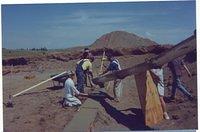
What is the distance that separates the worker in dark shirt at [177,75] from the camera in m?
5.15

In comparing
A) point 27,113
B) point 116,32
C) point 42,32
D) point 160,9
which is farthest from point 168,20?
point 27,113

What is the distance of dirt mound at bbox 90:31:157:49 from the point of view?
498cm

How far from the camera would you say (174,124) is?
5137 mm

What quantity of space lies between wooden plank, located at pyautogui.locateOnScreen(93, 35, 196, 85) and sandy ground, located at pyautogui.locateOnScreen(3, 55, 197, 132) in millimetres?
69

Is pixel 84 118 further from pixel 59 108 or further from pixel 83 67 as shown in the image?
pixel 83 67

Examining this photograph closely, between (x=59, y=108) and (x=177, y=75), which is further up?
(x=177, y=75)

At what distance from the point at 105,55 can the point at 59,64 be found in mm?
521

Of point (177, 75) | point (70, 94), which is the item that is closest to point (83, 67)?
point (70, 94)

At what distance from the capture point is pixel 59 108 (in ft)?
16.9

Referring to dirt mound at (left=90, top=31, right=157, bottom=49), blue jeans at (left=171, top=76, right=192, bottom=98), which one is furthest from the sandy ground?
dirt mound at (left=90, top=31, right=157, bottom=49)

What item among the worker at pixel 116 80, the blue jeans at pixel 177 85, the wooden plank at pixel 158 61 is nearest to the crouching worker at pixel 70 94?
the wooden plank at pixel 158 61

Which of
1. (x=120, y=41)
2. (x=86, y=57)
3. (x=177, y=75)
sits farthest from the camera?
(x=177, y=75)

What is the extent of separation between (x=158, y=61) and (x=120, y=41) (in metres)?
0.51

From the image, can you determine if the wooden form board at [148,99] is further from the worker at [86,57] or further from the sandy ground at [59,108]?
the worker at [86,57]
